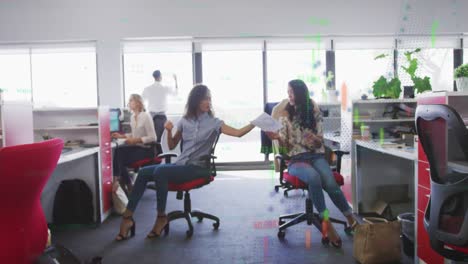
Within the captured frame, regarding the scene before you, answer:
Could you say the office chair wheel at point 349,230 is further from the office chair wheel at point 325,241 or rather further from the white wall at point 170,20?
the white wall at point 170,20

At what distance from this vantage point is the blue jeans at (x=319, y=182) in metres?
2.61

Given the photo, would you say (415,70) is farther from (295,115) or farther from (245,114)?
(245,114)

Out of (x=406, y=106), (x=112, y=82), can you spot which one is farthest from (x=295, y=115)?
(x=112, y=82)

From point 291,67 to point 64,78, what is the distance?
3.56 meters

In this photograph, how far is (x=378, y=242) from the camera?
86.6 inches

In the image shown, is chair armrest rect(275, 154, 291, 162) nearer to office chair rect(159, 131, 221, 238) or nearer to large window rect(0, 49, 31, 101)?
office chair rect(159, 131, 221, 238)

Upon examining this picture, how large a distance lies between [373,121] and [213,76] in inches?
125

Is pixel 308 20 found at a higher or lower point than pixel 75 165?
higher

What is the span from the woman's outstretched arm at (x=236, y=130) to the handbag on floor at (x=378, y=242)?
0.96 meters

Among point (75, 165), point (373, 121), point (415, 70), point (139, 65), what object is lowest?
point (75, 165)

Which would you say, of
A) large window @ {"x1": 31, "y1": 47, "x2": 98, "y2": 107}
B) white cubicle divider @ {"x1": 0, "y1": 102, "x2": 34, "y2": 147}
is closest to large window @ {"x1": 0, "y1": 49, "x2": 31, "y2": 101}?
large window @ {"x1": 31, "y1": 47, "x2": 98, "y2": 107}

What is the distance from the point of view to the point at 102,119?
3.24m

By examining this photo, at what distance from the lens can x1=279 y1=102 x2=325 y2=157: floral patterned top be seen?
110 inches

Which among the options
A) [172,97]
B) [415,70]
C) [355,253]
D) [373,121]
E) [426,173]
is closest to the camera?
[426,173]
